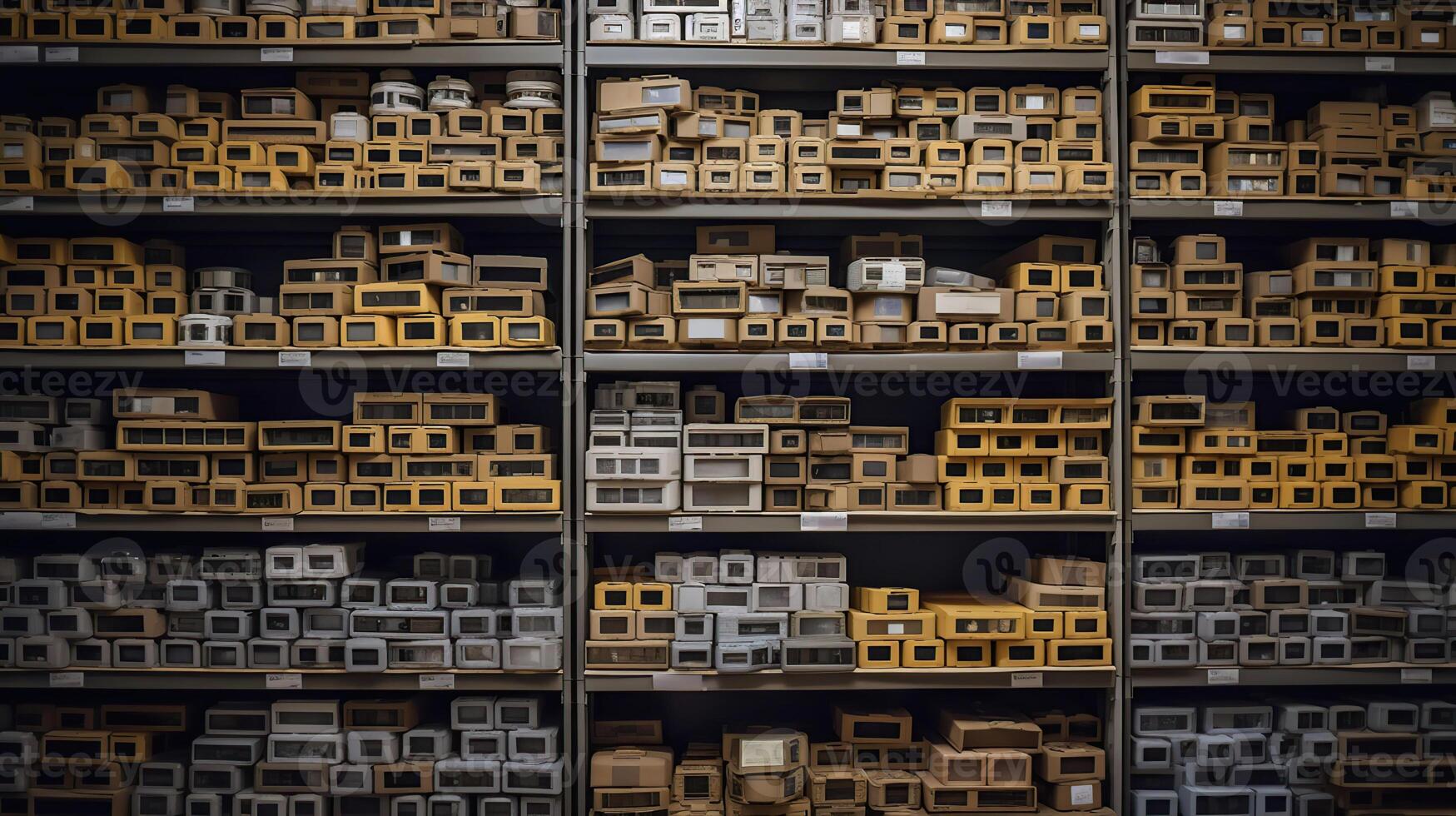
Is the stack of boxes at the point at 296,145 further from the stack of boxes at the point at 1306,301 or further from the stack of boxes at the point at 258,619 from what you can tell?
the stack of boxes at the point at 1306,301

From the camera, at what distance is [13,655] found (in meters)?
3.37

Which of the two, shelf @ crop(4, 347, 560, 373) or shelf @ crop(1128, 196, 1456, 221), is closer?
shelf @ crop(4, 347, 560, 373)

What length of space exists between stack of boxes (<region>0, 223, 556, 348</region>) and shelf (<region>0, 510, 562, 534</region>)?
2.22ft

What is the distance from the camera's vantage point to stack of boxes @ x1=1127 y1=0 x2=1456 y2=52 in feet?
11.6

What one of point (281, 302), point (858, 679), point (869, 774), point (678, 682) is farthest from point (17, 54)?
point (869, 774)

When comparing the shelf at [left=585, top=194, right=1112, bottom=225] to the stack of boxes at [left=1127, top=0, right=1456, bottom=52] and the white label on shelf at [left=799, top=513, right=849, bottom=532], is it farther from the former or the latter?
the white label on shelf at [left=799, top=513, right=849, bottom=532]

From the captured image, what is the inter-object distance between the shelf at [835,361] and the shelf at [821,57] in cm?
119

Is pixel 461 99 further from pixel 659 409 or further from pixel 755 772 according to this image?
pixel 755 772

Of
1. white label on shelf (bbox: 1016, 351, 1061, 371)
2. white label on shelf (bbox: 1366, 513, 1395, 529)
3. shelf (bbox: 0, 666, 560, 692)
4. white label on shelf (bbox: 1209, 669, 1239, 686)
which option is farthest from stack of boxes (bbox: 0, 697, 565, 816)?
white label on shelf (bbox: 1366, 513, 1395, 529)

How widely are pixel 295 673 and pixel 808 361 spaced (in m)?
2.38

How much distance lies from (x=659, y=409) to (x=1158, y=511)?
2.09 m

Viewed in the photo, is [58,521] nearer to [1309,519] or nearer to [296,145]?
[296,145]

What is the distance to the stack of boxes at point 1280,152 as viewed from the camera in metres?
3.53

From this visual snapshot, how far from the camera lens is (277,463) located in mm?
3490
